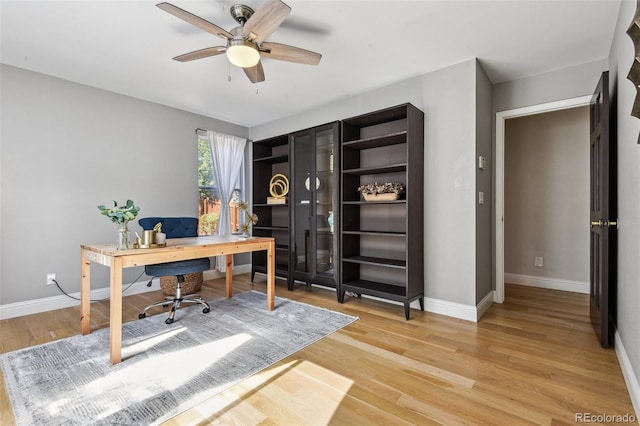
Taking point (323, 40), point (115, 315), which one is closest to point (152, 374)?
point (115, 315)

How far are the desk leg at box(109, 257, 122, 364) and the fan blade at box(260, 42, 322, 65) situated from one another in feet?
6.12

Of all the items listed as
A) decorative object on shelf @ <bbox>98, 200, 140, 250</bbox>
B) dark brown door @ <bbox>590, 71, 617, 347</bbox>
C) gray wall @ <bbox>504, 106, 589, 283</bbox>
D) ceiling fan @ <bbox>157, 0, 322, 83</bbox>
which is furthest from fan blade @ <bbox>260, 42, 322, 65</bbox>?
gray wall @ <bbox>504, 106, 589, 283</bbox>

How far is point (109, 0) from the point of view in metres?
2.06

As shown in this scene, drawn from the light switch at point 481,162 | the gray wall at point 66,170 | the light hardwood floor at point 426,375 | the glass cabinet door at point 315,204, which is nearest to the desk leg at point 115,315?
the light hardwood floor at point 426,375

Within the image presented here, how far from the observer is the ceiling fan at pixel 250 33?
5.95 feet

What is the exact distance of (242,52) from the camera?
7.02ft

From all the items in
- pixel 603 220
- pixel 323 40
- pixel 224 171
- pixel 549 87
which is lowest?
pixel 603 220

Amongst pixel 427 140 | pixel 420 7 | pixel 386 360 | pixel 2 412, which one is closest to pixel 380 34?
pixel 420 7

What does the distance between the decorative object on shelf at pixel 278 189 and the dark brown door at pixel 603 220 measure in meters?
3.26

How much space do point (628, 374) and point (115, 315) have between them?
10.8 feet

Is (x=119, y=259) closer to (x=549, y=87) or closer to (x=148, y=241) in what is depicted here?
(x=148, y=241)

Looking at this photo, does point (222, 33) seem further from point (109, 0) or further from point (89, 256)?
point (89, 256)

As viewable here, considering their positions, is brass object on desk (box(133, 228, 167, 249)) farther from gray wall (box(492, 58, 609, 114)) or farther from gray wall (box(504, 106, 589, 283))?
gray wall (box(504, 106, 589, 283))

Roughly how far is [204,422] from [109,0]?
2.75 m
